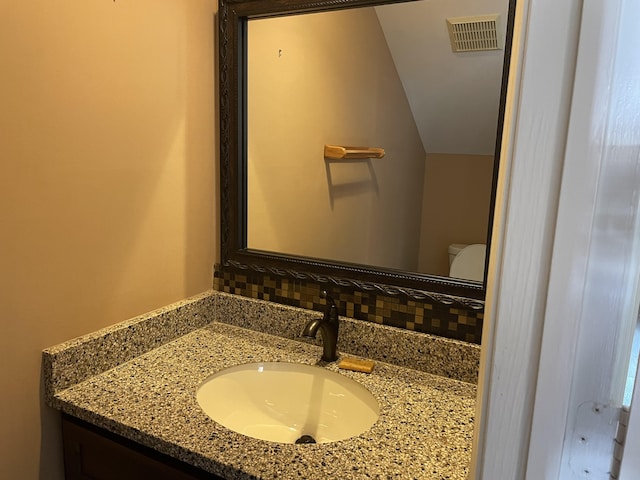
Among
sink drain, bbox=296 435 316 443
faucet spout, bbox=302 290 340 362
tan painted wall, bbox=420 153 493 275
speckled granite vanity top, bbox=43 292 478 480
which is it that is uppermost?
tan painted wall, bbox=420 153 493 275

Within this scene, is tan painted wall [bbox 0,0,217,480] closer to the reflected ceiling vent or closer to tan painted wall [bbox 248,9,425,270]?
tan painted wall [bbox 248,9,425,270]

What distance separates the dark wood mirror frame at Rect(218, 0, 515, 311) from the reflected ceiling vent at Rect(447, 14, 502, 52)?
16 cm

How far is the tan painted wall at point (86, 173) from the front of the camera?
96 cm

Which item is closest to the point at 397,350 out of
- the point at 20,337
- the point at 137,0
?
the point at 20,337

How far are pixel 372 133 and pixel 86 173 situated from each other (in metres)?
0.77

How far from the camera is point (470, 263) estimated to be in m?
1.20

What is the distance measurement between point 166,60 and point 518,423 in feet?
3.97

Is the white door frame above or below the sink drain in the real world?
above

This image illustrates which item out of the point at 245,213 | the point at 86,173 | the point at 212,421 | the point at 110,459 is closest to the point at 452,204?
the point at 245,213

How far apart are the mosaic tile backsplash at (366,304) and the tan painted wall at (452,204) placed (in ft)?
0.36

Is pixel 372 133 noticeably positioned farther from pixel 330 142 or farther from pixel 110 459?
pixel 110 459

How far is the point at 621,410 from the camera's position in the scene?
41cm

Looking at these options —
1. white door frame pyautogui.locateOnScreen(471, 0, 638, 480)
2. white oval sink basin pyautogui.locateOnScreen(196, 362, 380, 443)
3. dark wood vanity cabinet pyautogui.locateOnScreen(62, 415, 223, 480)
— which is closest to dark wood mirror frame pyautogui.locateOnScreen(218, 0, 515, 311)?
white oval sink basin pyautogui.locateOnScreen(196, 362, 380, 443)

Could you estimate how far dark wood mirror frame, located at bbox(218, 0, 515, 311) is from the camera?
1.23 meters
